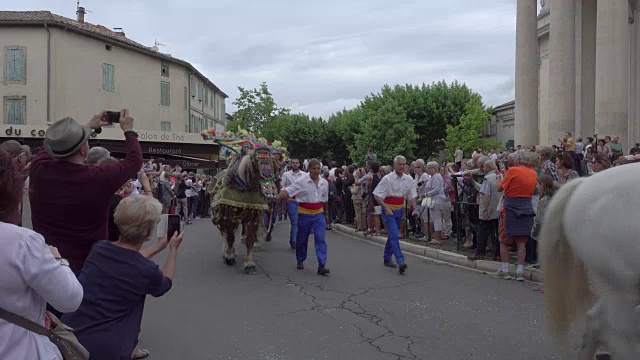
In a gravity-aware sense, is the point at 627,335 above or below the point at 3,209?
below

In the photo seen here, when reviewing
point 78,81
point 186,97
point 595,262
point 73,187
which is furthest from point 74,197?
point 186,97

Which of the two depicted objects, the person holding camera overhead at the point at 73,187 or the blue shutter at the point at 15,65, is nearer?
the person holding camera overhead at the point at 73,187

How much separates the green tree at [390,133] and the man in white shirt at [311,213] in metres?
38.2

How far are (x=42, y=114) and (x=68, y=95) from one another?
230 centimetres

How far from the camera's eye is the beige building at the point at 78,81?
3553 cm

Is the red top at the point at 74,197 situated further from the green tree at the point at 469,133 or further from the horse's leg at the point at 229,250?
the green tree at the point at 469,133

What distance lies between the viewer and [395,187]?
33.3 feet

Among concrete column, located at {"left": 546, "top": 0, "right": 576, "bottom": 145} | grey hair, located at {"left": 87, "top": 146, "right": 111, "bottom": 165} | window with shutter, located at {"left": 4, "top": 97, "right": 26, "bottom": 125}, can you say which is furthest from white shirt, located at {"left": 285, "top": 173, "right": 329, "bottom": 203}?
window with shutter, located at {"left": 4, "top": 97, "right": 26, "bottom": 125}

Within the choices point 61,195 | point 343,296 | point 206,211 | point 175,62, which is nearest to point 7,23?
point 175,62

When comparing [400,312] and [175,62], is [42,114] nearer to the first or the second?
[175,62]

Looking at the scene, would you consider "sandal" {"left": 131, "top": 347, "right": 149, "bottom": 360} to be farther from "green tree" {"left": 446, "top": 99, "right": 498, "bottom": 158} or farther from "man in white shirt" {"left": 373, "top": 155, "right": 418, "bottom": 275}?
"green tree" {"left": 446, "top": 99, "right": 498, "bottom": 158}

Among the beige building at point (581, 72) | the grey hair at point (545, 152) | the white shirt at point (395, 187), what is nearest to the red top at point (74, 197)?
the white shirt at point (395, 187)

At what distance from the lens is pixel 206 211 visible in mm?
26562

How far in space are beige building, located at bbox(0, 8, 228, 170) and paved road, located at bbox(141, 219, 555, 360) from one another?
25565 millimetres
